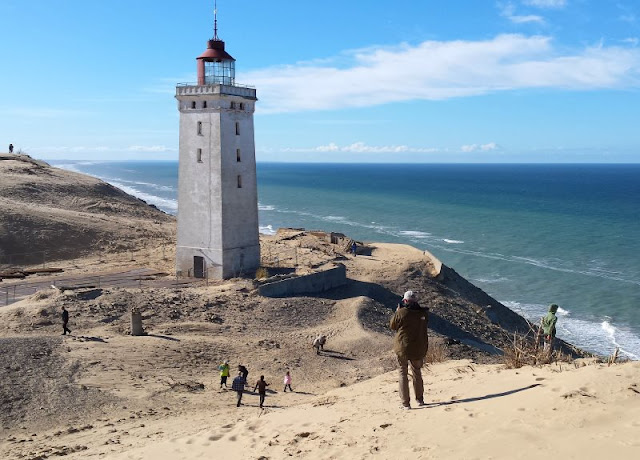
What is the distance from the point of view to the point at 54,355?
18.5 meters

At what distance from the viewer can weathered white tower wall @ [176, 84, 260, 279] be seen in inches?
1164

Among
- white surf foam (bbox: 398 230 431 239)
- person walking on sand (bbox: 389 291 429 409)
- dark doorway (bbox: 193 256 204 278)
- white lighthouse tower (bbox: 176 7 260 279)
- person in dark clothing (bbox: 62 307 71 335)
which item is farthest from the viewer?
white surf foam (bbox: 398 230 431 239)

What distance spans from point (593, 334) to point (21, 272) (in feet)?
97.5

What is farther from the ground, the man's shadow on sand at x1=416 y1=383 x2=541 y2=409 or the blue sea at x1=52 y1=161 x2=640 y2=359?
the man's shadow on sand at x1=416 y1=383 x2=541 y2=409

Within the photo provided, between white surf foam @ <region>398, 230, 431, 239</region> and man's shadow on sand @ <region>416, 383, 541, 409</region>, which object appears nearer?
man's shadow on sand @ <region>416, 383, 541, 409</region>

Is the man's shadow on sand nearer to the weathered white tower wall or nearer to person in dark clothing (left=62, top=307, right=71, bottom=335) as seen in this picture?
person in dark clothing (left=62, top=307, right=71, bottom=335)

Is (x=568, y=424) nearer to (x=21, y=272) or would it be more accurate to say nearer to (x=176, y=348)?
(x=176, y=348)

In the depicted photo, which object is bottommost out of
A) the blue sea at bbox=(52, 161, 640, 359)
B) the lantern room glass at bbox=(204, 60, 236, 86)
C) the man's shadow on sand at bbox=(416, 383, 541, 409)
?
the blue sea at bbox=(52, 161, 640, 359)

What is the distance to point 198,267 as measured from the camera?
1210 inches

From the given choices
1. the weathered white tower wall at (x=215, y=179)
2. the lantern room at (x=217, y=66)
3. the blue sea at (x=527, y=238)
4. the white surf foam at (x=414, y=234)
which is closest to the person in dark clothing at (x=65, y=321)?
Result: the weathered white tower wall at (x=215, y=179)

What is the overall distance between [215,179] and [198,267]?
14.6 ft

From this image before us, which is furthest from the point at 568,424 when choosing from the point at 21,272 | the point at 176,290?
the point at 21,272

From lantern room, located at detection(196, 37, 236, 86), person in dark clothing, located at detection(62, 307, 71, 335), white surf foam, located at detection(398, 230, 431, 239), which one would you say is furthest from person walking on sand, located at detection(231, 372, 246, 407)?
white surf foam, located at detection(398, 230, 431, 239)

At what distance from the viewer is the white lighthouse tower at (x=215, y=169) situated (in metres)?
29.6
